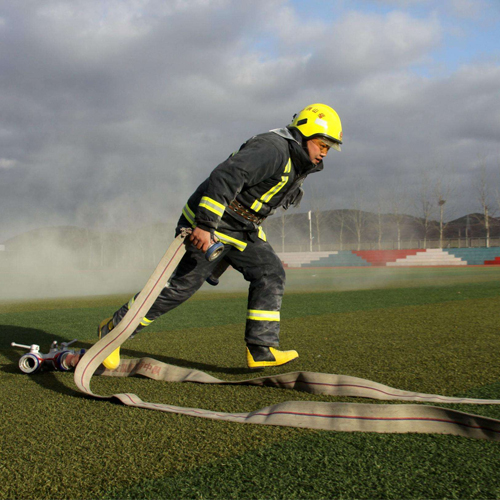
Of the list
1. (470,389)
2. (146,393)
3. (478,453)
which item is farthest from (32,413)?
(470,389)

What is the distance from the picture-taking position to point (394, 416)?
2.15 metres

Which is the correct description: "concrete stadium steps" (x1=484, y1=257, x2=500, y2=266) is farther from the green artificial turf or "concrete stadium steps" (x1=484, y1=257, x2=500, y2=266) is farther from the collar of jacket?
the collar of jacket

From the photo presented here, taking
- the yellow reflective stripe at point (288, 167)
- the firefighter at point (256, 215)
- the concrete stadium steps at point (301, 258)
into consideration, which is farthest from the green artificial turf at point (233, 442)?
the concrete stadium steps at point (301, 258)

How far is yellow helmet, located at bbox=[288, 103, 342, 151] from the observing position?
11.5 ft

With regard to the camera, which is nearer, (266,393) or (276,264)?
(266,393)

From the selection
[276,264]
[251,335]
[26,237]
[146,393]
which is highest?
[26,237]

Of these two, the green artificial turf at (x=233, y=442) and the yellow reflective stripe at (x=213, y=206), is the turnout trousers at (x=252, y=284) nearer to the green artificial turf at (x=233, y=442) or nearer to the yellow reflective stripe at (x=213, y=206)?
the green artificial turf at (x=233, y=442)

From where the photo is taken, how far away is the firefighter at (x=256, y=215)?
3.21m

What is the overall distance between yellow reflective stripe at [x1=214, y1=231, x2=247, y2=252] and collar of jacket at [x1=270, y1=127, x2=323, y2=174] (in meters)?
0.70

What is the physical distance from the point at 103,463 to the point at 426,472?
1227mm

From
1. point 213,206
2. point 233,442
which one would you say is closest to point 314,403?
point 233,442

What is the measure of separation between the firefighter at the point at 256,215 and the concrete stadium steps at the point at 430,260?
35.4 metres

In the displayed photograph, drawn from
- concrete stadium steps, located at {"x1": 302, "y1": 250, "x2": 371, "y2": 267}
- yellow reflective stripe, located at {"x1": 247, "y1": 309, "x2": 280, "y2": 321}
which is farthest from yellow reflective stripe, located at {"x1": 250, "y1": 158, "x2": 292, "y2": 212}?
concrete stadium steps, located at {"x1": 302, "y1": 250, "x2": 371, "y2": 267}

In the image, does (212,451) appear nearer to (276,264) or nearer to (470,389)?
(470,389)
